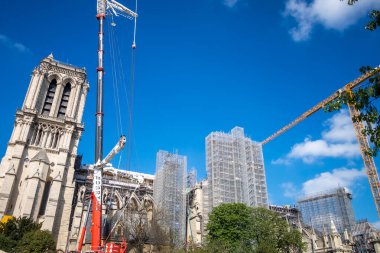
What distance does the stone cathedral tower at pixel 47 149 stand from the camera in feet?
125

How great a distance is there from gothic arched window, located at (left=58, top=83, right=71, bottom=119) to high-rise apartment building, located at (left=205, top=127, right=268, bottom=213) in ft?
76.4

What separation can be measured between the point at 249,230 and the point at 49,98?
117ft

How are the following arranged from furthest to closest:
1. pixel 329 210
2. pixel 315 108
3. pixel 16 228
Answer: pixel 329 210 → pixel 315 108 → pixel 16 228

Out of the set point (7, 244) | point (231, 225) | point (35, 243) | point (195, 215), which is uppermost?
point (195, 215)

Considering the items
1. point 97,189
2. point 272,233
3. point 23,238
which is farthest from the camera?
point 272,233

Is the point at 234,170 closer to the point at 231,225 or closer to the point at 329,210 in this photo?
the point at 231,225

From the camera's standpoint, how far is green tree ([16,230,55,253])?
1091 inches

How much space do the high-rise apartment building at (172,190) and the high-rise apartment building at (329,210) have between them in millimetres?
37001

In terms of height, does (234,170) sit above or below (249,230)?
above

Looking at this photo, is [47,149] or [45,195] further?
[47,149]

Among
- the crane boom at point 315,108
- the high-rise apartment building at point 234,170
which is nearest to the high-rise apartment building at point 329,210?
the crane boom at point 315,108

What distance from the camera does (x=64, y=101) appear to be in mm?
49250

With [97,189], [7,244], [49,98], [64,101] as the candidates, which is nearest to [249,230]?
[97,189]

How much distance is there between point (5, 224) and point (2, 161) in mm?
14607
